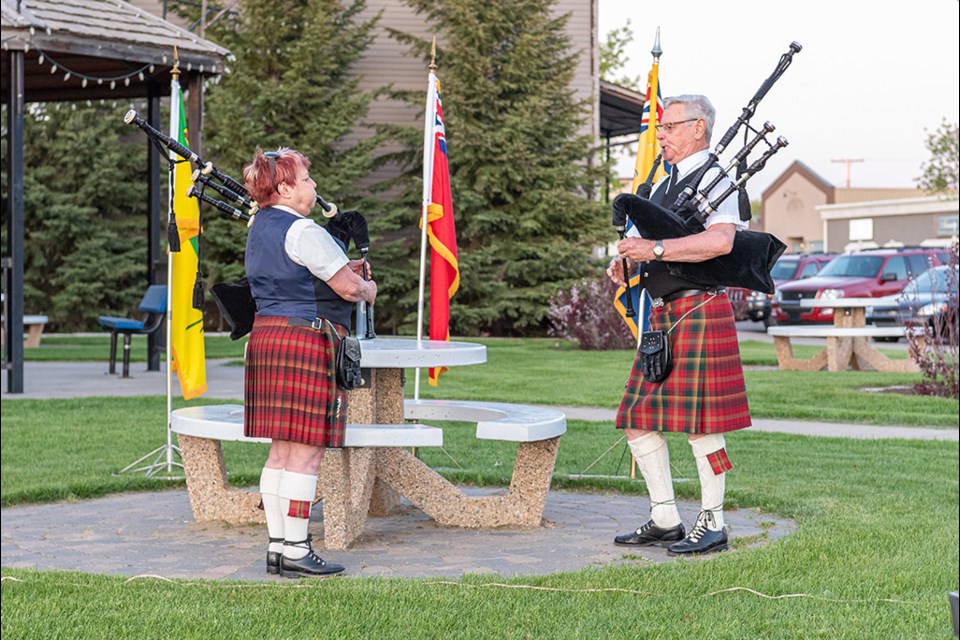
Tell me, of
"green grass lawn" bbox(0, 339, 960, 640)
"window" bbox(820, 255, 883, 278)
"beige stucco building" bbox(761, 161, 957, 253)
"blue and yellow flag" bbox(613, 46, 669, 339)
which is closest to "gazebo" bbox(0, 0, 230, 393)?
"green grass lawn" bbox(0, 339, 960, 640)

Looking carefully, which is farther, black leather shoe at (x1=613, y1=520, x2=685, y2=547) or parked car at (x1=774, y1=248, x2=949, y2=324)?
parked car at (x1=774, y1=248, x2=949, y2=324)

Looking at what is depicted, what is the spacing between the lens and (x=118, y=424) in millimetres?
11969

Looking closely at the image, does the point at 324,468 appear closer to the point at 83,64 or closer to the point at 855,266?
the point at 83,64

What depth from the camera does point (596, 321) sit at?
76.4 feet

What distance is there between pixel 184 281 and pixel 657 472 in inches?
162

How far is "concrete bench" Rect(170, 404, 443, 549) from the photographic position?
6.59 meters

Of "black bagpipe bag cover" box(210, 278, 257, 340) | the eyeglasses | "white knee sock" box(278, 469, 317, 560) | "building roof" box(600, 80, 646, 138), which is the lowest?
"white knee sock" box(278, 469, 317, 560)

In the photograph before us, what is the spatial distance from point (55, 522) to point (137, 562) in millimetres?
1361

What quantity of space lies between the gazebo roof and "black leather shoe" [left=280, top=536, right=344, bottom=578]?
868 cm

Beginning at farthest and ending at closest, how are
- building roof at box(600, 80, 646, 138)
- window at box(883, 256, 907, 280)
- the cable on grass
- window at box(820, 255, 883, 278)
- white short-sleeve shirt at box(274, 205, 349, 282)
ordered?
1. building roof at box(600, 80, 646, 138)
2. window at box(820, 255, 883, 278)
3. window at box(883, 256, 907, 280)
4. white short-sleeve shirt at box(274, 205, 349, 282)
5. the cable on grass

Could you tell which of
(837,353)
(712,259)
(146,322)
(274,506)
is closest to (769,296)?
(837,353)

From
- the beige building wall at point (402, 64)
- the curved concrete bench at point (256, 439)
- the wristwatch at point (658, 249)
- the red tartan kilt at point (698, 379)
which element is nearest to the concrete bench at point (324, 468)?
the curved concrete bench at point (256, 439)

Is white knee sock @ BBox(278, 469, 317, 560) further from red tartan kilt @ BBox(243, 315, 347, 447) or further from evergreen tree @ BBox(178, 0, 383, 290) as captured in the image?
evergreen tree @ BBox(178, 0, 383, 290)

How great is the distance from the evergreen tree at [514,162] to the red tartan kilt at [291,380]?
70.7 feet
